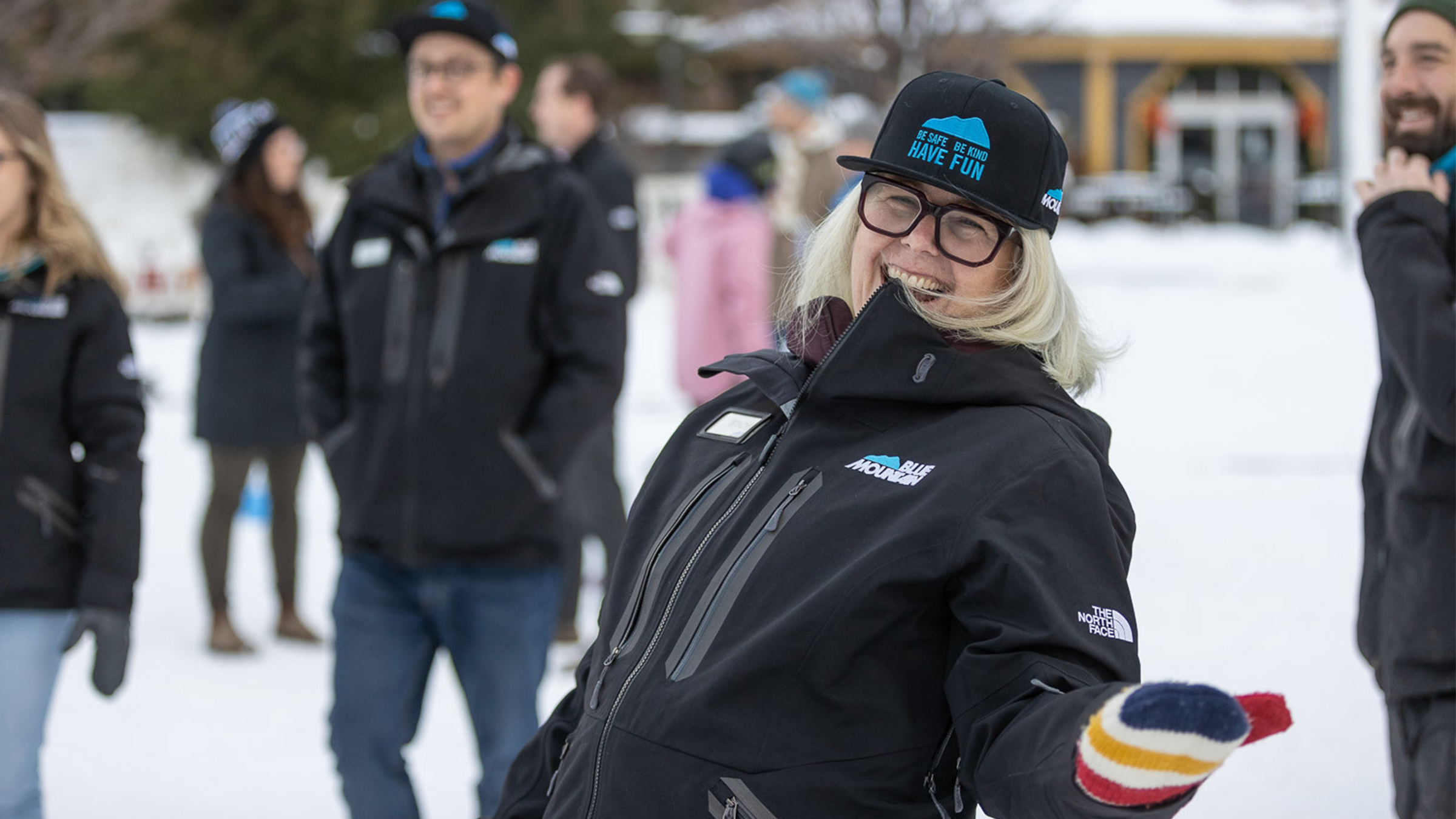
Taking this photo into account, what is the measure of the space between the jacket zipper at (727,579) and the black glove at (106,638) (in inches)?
73.1

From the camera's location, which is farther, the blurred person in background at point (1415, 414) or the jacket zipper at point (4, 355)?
the jacket zipper at point (4, 355)

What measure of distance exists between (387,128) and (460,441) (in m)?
20.1

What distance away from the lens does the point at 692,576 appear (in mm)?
1967

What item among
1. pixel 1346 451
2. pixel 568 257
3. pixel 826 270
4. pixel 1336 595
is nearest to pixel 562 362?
pixel 568 257

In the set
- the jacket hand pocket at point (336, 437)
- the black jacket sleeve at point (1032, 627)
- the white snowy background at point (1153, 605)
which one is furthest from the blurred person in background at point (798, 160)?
the black jacket sleeve at point (1032, 627)

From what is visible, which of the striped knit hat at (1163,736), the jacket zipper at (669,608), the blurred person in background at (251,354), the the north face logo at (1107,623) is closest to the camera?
the striped knit hat at (1163,736)

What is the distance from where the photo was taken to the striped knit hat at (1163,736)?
4.70ft

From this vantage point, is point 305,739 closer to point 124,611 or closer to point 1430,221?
point 124,611

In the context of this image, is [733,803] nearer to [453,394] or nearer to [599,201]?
[453,394]

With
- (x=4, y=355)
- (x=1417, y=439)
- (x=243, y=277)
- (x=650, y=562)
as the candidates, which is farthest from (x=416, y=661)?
(x=243, y=277)

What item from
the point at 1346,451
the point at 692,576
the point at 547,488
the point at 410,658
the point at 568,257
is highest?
the point at 568,257

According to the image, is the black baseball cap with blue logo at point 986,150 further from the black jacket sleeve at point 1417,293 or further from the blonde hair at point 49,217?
the blonde hair at point 49,217

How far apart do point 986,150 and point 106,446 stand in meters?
2.26

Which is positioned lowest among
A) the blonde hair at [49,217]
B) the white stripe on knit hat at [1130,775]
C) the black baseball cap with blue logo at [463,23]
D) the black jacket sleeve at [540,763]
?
the black jacket sleeve at [540,763]
